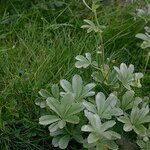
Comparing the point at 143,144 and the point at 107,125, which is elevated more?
the point at 107,125

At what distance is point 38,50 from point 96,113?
2.26 feet

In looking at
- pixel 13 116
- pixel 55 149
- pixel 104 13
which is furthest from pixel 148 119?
pixel 104 13

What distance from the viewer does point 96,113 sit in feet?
6.02

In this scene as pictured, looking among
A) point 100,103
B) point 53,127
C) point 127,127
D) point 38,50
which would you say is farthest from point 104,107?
point 38,50

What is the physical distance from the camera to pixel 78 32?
266 cm

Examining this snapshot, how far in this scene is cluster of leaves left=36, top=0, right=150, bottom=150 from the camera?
5.89 feet

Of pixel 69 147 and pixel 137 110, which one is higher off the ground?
pixel 137 110

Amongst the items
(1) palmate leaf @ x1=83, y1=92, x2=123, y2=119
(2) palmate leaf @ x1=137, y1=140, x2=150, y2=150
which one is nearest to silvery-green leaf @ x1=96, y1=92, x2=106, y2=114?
(1) palmate leaf @ x1=83, y1=92, x2=123, y2=119

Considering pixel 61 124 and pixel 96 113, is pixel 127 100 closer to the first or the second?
pixel 96 113

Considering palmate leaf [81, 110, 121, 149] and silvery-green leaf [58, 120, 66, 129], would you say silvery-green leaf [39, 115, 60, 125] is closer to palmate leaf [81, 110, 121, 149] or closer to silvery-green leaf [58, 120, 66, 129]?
silvery-green leaf [58, 120, 66, 129]

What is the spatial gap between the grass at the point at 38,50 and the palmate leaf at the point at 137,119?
1.22 ft

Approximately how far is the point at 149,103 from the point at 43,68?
54 cm

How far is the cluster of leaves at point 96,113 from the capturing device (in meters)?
1.79

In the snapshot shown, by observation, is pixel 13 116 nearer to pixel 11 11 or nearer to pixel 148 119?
pixel 148 119
